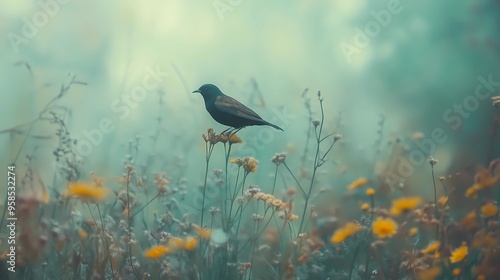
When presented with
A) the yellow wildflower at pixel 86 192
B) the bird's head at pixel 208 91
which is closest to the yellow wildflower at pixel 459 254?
the bird's head at pixel 208 91

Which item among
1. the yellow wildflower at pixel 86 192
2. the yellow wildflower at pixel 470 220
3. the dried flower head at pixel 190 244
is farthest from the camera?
the yellow wildflower at pixel 470 220

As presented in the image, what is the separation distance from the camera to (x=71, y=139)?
227cm

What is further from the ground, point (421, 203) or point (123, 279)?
point (421, 203)

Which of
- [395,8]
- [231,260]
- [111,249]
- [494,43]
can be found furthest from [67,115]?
[494,43]

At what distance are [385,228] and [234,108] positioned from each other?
0.64 meters

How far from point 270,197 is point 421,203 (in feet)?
2.07

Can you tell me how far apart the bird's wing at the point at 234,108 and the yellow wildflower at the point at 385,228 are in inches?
20.4

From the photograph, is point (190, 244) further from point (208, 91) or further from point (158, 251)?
point (208, 91)

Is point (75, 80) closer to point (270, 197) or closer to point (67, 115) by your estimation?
point (67, 115)

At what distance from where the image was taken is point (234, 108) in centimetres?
218

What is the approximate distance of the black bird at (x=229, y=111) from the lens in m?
2.17

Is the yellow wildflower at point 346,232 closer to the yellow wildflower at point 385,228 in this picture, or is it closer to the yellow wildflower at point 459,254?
the yellow wildflower at point 385,228

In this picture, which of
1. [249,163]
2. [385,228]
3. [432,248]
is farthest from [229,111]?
[432,248]

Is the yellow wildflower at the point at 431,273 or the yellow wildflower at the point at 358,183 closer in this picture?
the yellow wildflower at the point at 431,273
